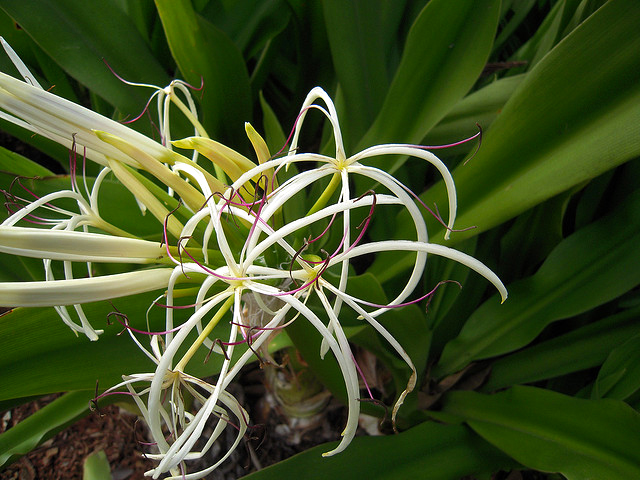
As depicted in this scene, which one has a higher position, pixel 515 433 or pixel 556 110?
pixel 556 110

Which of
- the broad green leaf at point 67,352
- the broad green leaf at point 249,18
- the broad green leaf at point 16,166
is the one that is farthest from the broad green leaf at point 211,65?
the broad green leaf at point 67,352

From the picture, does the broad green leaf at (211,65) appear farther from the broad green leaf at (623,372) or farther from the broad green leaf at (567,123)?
the broad green leaf at (623,372)

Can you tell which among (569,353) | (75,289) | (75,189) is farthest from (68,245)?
(569,353)

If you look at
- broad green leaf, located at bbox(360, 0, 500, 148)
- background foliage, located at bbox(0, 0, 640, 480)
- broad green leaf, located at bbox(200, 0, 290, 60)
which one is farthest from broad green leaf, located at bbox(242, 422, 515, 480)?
→ broad green leaf, located at bbox(200, 0, 290, 60)

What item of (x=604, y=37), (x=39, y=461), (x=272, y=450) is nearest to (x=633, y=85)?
(x=604, y=37)

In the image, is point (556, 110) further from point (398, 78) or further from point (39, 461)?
point (39, 461)
